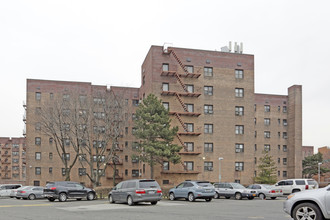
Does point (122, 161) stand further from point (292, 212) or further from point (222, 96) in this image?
point (292, 212)

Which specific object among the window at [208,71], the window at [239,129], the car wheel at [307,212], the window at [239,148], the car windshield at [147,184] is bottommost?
the car windshield at [147,184]

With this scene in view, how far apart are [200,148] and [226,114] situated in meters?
6.11

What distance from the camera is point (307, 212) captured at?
37.5 ft

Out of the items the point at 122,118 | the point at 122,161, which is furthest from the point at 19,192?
the point at 122,161

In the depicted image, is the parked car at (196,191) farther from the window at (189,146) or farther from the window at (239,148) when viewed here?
the window at (239,148)

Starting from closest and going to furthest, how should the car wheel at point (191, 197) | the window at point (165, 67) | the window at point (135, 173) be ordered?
the car wheel at point (191, 197) < the window at point (165, 67) < the window at point (135, 173)

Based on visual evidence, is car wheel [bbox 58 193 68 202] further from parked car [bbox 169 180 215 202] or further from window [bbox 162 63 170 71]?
window [bbox 162 63 170 71]

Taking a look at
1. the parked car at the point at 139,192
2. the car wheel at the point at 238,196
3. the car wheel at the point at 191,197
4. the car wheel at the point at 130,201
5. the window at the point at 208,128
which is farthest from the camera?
the window at the point at 208,128

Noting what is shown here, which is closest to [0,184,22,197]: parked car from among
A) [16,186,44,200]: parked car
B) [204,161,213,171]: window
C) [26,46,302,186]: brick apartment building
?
[16,186,44,200]: parked car

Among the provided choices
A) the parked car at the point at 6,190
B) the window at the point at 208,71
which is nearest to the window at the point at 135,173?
the window at the point at 208,71

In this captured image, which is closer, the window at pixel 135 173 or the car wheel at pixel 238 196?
the car wheel at pixel 238 196

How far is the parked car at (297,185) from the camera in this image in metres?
35.3

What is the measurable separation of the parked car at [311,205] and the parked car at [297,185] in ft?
82.6

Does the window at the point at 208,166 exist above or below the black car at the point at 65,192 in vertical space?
above
